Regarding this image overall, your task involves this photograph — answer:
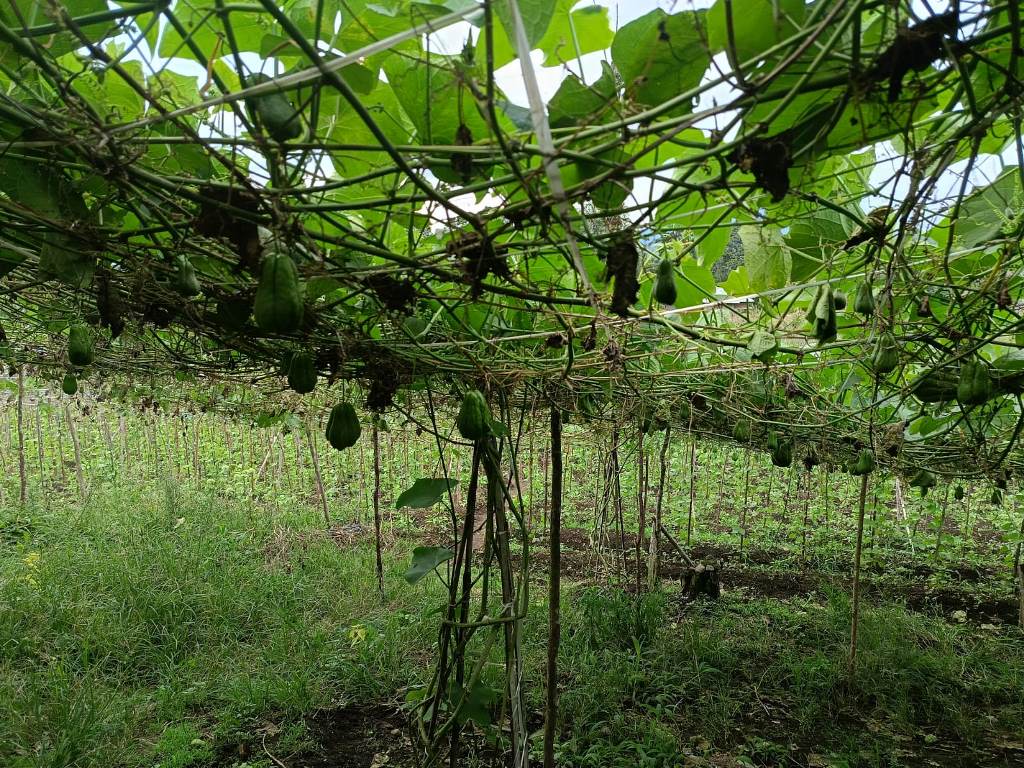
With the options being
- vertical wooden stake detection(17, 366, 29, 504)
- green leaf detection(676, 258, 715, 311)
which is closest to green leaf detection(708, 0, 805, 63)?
green leaf detection(676, 258, 715, 311)

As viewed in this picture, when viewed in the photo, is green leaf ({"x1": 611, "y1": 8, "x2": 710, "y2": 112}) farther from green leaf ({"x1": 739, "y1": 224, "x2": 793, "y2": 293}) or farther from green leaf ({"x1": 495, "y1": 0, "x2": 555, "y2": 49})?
green leaf ({"x1": 739, "y1": 224, "x2": 793, "y2": 293})

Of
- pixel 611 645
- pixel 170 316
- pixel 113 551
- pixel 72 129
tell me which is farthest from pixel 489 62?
pixel 113 551

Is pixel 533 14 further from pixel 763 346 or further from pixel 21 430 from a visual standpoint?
pixel 21 430

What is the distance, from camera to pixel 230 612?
18.2 ft

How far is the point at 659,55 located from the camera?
0.85m

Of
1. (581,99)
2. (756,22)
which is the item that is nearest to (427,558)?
(581,99)

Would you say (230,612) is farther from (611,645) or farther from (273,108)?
(273,108)

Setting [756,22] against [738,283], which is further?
[738,283]

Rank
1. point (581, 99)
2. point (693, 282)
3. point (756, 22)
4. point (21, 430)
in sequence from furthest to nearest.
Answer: point (21, 430) < point (693, 282) < point (581, 99) < point (756, 22)

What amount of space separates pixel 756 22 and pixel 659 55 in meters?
0.12

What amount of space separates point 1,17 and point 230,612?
5.53 m

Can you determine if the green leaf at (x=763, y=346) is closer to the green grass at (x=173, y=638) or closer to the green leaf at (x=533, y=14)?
the green leaf at (x=533, y=14)

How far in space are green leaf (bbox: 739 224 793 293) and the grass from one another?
298 centimetres

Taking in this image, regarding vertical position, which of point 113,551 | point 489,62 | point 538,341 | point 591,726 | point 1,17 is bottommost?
point 591,726
